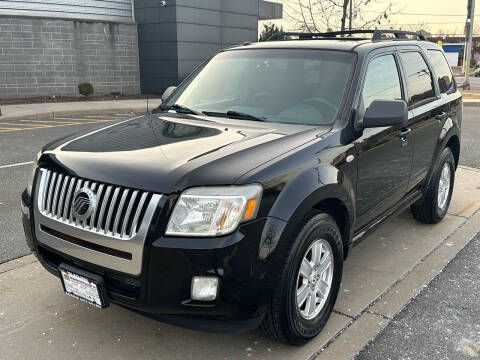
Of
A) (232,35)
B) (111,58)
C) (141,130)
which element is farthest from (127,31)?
(141,130)

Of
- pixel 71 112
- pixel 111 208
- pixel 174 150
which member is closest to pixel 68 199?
pixel 111 208

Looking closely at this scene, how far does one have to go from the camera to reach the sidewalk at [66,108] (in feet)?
45.8

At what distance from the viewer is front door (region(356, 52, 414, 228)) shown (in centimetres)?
343

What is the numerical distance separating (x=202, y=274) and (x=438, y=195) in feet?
11.4

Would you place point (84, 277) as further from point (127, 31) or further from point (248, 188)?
point (127, 31)

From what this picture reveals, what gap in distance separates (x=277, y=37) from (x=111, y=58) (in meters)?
16.6

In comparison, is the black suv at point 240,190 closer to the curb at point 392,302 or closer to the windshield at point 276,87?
the windshield at point 276,87

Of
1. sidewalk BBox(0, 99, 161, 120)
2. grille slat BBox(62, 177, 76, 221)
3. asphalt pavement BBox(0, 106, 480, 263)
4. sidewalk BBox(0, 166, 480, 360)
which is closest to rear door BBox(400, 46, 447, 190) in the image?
sidewalk BBox(0, 166, 480, 360)

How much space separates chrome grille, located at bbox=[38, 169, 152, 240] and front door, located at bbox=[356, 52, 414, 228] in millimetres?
1600

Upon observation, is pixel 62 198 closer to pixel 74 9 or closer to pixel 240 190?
pixel 240 190

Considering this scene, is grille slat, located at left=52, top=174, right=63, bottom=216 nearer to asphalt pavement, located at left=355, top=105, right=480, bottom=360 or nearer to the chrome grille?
the chrome grille

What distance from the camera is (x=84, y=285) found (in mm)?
2650

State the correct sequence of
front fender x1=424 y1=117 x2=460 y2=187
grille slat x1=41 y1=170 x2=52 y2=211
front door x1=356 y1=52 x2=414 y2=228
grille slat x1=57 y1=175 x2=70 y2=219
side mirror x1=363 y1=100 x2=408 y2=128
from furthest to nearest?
front fender x1=424 y1=117 x2=460 y2=187 < front door x1=356 y1=52 x2=414 y2=228 < side mirror x1=363 y1=100 x2=408 y2=128 < grille slat x1=41 y1=170 x2=52 y2=211 < grille slat x1=57 y1=175 x2=70 y2=219

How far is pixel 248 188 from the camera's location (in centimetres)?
243
